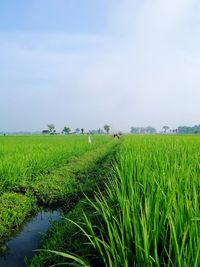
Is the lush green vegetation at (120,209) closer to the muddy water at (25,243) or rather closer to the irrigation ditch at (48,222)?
the irrigation ditch at (48,222)

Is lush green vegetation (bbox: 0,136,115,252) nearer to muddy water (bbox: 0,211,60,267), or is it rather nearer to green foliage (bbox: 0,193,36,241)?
green foliage (bbox: 0,193,36,241)

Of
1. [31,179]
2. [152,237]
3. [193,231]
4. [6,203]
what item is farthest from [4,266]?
[31,179]

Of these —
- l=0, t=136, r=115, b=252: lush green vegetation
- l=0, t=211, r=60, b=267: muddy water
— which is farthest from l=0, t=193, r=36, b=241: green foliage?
l=0, t=211, r=60, b=267: muddy water

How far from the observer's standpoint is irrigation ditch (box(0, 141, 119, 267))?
3.14 meters

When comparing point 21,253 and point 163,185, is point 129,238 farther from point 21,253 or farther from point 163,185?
point 21,253

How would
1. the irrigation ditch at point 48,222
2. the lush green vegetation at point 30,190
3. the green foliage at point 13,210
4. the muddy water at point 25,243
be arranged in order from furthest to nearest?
the lush green vegetation at point 30,190 < the green foliage at point 13,210 < the muddy water at point 25,243 < the irrigation ditch at point 48,222

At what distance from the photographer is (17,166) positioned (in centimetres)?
591

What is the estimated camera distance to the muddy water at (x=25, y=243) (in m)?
3.25

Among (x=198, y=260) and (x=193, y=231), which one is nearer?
(x=198, y=260)

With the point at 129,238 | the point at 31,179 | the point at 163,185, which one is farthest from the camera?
the point at 31,179

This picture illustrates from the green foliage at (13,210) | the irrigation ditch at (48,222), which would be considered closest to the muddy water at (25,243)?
the irrigation ditch at (48,222)

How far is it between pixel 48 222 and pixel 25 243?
0.83m

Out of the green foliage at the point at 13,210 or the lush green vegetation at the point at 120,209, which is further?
the green foliage at the point at 13,210

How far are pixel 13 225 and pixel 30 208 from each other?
31.2 inches
